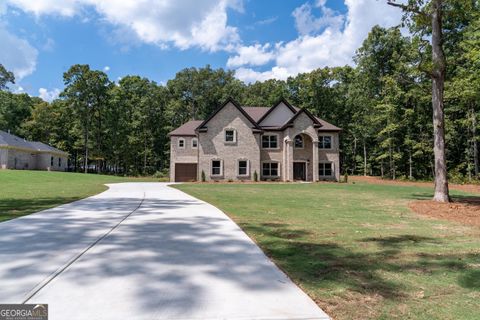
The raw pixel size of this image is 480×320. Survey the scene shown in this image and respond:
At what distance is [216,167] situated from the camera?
3441 cm

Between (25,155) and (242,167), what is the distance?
102 feet

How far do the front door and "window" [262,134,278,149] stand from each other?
2.86 meters

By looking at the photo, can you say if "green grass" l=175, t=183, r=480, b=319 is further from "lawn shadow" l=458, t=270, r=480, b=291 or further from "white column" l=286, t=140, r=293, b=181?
"white column" l=286, t=140, r=293, b=181

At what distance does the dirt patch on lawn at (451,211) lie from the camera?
10094 millimetres

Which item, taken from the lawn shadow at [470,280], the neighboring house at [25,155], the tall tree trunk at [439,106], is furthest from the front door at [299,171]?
the neighboring house at [25,155]

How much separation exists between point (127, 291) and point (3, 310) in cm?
121

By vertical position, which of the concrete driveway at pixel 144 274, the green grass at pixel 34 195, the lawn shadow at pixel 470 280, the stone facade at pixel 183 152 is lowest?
the lawn shadow at pixel 470 280

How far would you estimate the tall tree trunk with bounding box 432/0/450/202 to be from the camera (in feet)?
46.2

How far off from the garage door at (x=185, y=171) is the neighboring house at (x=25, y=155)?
851 inches

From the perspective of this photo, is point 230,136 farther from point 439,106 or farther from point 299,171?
point 439,106

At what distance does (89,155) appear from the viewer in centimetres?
5862

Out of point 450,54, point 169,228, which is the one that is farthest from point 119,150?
point 169,228

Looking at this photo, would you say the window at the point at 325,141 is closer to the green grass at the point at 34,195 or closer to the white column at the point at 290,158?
the white column at the point at 290,158

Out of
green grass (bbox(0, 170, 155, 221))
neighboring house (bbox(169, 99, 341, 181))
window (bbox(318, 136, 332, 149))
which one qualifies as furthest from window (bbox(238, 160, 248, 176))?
green grass (bbox(0, 170, 155, 221))
